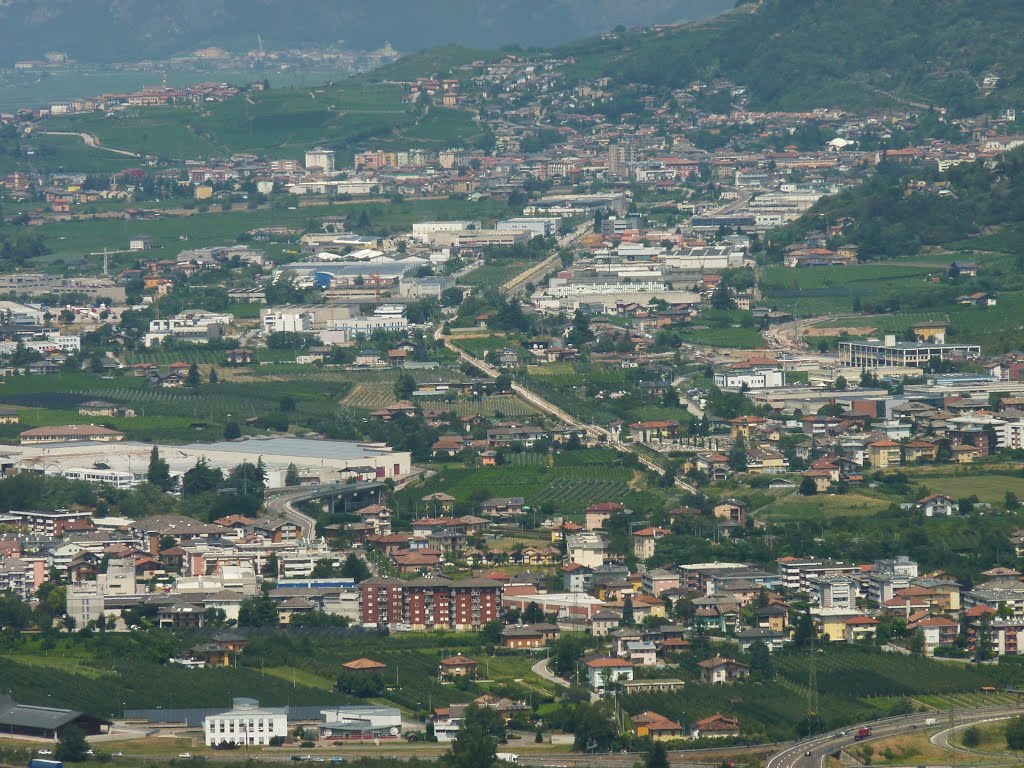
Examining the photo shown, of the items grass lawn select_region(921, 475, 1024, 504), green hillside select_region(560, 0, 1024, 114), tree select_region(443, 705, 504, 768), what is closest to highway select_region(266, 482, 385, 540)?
grass lawn select_region(921, 475, 1024, 504)

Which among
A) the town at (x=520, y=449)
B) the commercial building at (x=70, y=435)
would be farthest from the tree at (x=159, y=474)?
the commercial building at (x=70, y=435)

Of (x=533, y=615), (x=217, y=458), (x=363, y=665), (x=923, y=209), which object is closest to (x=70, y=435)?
(x=217, y=458)

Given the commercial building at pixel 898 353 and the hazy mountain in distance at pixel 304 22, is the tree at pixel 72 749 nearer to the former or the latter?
the commercial building at pixel 898 353

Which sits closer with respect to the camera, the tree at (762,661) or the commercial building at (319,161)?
the tree at (762,661)

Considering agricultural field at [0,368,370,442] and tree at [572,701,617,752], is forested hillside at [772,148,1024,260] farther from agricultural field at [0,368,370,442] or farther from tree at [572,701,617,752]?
tree at [572,701,617,752]

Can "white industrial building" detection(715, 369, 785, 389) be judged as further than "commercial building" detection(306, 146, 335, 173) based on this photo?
No

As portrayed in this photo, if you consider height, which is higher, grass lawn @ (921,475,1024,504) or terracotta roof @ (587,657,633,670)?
grass lawn @ (921,475,1024,504)

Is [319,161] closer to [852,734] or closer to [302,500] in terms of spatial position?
[302,500]
